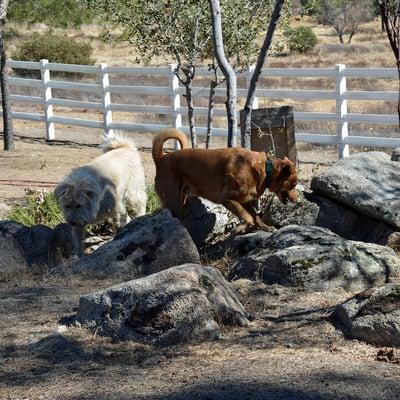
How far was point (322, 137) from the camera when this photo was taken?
1561 cm

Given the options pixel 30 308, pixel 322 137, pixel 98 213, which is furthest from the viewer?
pixel 322 137

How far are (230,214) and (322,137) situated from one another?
6.92 metres

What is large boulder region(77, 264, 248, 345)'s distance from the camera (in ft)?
18.4

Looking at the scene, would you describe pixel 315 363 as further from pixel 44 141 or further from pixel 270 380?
pixel 44 141

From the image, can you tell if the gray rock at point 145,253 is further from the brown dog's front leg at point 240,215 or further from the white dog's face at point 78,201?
the white dog's face at point 78,201

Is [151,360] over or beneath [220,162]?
beneath

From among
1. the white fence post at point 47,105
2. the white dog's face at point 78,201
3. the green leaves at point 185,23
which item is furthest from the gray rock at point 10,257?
the white fence post at point 47,105

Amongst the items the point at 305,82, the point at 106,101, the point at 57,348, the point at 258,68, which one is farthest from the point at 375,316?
the point at 305,82

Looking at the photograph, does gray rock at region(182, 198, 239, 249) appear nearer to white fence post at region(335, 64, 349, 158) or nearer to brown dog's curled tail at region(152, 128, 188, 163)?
brown dog's curled tail at region(152, 128, 188, 163)

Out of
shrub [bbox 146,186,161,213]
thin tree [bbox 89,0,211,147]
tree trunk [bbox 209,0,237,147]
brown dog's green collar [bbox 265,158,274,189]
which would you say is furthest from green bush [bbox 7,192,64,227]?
thin tree [bbox 89,0,211,147]

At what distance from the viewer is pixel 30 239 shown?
898cm

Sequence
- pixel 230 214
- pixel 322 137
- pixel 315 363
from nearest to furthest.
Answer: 1. pixel 315 363
2. pixel 230 214
3. pixel 322 137

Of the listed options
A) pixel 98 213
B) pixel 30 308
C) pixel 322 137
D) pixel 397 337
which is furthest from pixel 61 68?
pixel 397 337

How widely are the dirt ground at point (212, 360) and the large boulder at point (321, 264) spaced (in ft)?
0.38
